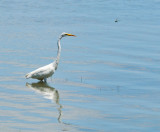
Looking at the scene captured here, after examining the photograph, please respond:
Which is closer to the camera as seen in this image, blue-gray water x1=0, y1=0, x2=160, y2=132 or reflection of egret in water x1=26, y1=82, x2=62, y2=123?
blue-gray water x1=0, y1=0, x2=160, y2=132

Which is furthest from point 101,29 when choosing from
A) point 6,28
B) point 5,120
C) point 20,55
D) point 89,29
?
point 5,120

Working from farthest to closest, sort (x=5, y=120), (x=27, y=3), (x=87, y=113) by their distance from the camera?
(x=27, y=3), (x=87, y=113), (x=5, y=120)

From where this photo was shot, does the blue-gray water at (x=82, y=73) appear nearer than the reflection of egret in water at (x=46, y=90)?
Yes

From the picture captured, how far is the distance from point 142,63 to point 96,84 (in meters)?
3.26

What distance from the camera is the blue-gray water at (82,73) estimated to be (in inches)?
458

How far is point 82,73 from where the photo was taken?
16.7 metres

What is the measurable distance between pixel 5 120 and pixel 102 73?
5.99 metres

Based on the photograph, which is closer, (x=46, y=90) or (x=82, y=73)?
(x=46, y=90)

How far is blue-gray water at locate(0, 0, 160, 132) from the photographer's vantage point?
11633 millimetres

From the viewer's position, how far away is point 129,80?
15820 millimetres

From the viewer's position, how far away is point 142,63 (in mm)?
18016

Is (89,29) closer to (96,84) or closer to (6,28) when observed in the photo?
(6,28)

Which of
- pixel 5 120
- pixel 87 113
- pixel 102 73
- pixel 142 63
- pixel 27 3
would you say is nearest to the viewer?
pixel 5 120

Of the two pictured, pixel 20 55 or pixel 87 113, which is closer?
pixel 87 113
